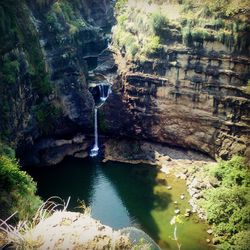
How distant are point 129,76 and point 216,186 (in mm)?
11097

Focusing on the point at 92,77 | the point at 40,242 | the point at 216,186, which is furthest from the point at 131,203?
the point at 40,242

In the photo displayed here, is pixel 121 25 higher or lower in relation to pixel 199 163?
higher

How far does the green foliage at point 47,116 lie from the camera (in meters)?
31.0

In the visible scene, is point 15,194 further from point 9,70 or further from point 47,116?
point 47,116

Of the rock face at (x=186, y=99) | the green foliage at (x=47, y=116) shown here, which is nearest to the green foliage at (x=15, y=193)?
the green foliage at (x=47, y=116)

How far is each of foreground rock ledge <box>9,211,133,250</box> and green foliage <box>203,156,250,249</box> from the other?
48.2ft

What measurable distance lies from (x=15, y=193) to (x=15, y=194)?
0.38 ft

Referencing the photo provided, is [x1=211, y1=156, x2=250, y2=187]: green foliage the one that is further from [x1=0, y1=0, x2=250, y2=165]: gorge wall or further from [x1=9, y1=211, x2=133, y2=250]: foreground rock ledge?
[x1=9, y1=211, x2=133, y2=250]: foreground rock ledge

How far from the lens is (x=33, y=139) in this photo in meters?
31.2

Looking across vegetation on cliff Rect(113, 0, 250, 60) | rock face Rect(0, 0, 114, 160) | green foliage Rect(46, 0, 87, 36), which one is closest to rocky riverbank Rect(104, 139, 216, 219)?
rock face Rect(0, 0, 114, 160)

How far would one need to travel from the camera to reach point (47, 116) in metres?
31.7

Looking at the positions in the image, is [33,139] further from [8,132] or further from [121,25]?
[121,25]

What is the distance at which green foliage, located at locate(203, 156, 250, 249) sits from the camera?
23641 millimetres

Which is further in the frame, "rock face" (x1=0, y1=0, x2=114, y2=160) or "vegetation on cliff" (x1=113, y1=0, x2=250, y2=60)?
"vegetation on cliff" (x1=113, y1=0, x2=250, y2=60)
